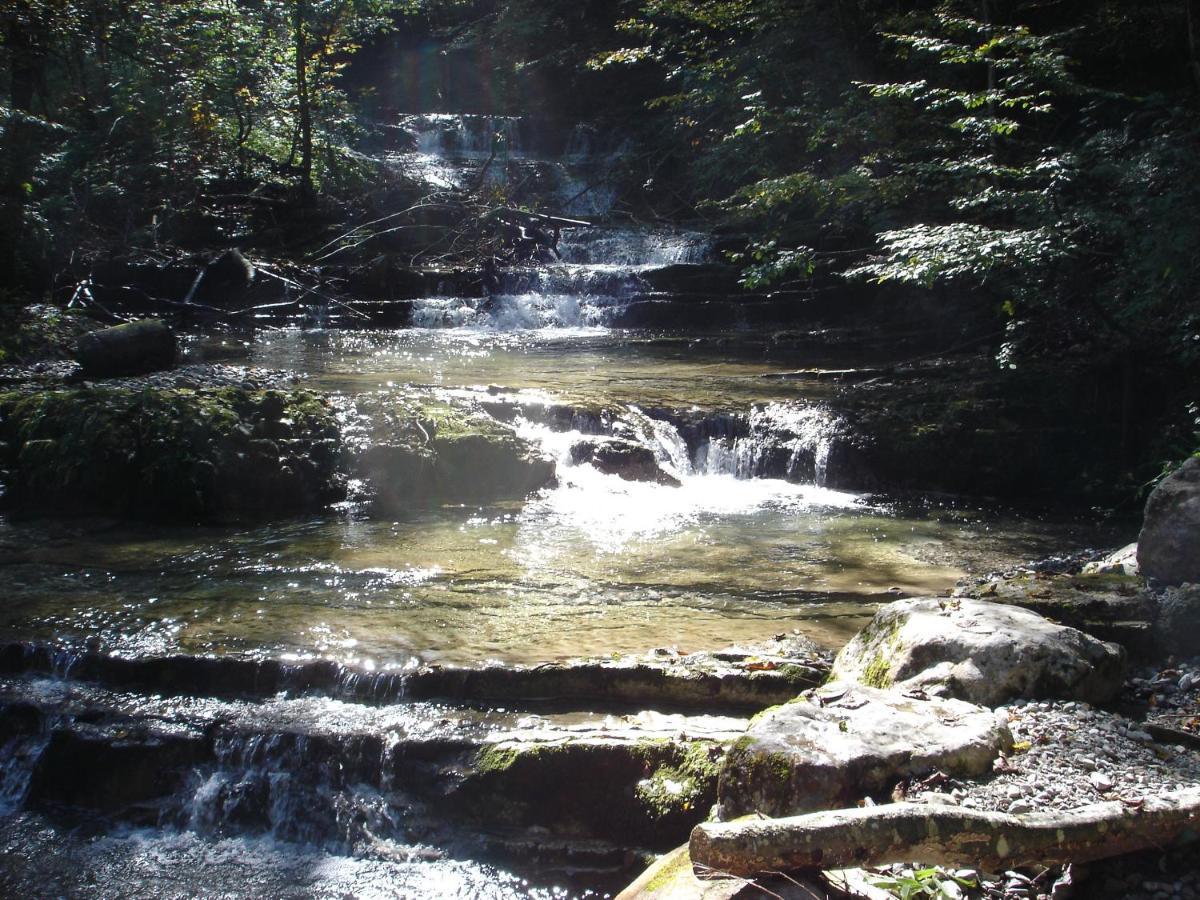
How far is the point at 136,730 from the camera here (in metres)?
4.23

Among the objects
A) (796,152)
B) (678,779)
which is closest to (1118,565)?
(678,779)

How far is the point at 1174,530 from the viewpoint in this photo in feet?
16.0

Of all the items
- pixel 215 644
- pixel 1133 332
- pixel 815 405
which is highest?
pixel 1133 332

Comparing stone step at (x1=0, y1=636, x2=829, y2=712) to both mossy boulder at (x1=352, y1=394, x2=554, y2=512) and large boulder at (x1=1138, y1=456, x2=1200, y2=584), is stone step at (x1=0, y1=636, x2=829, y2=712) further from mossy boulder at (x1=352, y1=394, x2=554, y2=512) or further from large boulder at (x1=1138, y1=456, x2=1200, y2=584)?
mossy boulder at (x1=352, y1=394, x2=554, y2=512)

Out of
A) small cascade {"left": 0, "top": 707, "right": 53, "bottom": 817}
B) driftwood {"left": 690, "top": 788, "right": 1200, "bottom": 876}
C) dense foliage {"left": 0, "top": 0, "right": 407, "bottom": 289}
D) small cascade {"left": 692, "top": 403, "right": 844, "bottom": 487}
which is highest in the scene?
dense foliage {"left": 0, "top": 0, "right": 407, "bottom": 289}

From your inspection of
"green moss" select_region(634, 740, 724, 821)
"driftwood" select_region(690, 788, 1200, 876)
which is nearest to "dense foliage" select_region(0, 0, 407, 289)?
"green moss" select_region(634, 740, 724, 821)

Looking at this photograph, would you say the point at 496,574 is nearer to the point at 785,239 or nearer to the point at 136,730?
the point at 136,730

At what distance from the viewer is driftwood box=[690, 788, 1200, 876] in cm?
231

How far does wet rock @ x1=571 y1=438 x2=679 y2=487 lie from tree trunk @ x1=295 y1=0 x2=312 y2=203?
1162 cm

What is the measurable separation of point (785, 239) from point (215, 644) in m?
13.1

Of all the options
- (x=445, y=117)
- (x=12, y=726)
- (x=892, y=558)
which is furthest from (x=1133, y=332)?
(x=445, y=117)

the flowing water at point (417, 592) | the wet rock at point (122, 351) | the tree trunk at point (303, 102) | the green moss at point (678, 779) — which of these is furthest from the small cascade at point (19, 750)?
the tree trunk at point (303, 102)

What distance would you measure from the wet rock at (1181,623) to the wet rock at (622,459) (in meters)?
5.18

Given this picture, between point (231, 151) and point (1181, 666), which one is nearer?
point (1181, 666)
